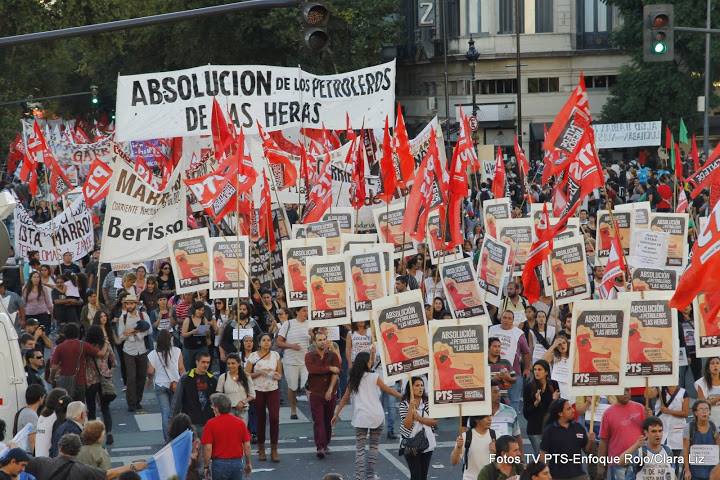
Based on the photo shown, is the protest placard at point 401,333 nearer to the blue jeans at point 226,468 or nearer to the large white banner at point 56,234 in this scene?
the blue jeans at point 226,468

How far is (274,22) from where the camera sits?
56000 mm

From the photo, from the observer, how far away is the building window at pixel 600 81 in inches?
2618

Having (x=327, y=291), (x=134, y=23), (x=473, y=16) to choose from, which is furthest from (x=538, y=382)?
(x=473, y=16)

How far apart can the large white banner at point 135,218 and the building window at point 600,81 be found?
47.5m

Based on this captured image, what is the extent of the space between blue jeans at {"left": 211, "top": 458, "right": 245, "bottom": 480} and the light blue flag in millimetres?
1336

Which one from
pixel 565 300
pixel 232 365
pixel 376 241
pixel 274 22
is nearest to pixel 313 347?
pixel 232 365

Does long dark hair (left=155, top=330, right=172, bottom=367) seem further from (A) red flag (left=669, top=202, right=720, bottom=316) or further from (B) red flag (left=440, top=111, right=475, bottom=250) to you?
(A) red flag (left=669, top=202, right=720, bottom=316)

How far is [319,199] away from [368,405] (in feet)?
28.7

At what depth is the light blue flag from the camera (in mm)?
10746

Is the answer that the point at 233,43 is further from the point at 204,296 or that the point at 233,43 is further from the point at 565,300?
the point at 565,300

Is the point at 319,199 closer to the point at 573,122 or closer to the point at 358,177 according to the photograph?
the point at 358,177

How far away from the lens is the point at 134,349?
18.0 meters

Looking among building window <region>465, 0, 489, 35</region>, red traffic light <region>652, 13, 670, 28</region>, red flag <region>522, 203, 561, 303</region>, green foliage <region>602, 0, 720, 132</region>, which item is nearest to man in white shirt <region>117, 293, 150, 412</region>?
red flag <region>522, 203, 561, 303</region>

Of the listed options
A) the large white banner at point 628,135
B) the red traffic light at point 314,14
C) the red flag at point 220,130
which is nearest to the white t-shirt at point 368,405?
the red traffic light at point 314,14
